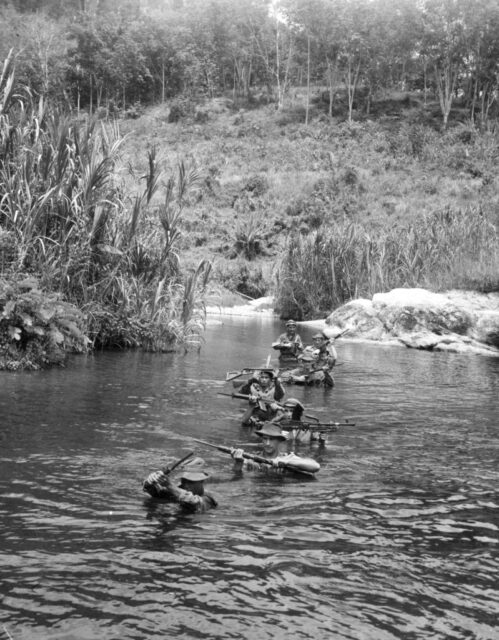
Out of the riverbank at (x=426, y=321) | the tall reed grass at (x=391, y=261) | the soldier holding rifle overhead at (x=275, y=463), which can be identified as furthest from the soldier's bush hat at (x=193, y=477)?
the tall reed grass at (x=391, y=261)

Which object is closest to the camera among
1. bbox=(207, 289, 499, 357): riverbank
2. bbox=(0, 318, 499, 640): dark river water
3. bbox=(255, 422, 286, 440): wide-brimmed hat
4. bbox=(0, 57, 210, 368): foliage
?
bbox=(0, 318, 499, 640): dark river water

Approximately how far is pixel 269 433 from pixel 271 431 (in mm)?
62

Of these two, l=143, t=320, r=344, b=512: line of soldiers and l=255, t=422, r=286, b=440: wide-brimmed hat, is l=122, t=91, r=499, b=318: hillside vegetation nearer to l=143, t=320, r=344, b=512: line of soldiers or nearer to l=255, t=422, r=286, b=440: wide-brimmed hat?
l=143, t=320, r=344, b=512: line of soldiers

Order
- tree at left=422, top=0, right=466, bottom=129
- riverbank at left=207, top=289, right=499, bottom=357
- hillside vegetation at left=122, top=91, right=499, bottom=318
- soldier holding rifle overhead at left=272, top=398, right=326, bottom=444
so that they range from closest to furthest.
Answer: soldier holding rifle overhead at left=272, top=398, right=326, bottom=444 → riverbank at left=207, top=289, right=499, bottom=357 → hillside vegetation at left=122, top=91, right=499, bottom=318 → tree at left=422, top=0, right=466, bottom=129

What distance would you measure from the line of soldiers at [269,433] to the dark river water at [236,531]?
0.49ft

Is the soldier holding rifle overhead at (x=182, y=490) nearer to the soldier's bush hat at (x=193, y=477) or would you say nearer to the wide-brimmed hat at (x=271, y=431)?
the soldier's bush hat at (x=193, y=477)

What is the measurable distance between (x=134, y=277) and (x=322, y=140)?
43971 millimetres

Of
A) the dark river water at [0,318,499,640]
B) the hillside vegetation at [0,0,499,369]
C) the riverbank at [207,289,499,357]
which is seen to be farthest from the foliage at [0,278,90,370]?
the riverbank at [207,289,499,357]

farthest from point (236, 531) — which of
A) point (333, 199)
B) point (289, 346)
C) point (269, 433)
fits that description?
point (333, 199)

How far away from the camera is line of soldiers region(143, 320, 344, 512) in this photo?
18.1 feet

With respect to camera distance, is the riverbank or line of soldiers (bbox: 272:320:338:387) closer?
line of soldiers (bbox: 272:320:338:387)

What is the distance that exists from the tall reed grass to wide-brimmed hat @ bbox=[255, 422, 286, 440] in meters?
16.5

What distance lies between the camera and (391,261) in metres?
25.2

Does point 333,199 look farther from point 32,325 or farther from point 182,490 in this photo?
point 182,490
